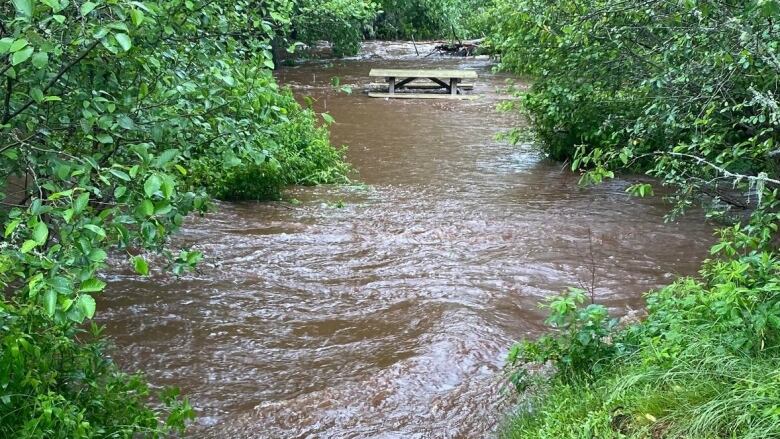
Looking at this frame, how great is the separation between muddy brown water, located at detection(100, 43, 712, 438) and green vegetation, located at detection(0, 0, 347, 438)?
82 centimetres

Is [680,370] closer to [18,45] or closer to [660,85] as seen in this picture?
[18,45]

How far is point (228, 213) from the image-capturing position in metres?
9.30

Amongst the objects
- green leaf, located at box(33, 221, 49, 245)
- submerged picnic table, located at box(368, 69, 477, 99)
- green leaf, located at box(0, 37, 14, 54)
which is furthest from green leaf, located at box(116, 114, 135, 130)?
submerged picnic table, located at box(368, 69, 477, 99)

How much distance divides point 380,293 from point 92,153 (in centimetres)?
319

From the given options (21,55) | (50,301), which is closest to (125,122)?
(21,55)

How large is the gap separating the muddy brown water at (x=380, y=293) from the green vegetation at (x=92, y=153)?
0.82 m

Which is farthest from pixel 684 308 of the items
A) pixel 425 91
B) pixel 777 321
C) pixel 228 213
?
pixel 425 91

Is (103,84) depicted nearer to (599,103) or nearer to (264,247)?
(264,247)

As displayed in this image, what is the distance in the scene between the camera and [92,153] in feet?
14.7

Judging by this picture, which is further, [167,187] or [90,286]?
[167,187]

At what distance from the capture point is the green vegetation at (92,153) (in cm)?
283

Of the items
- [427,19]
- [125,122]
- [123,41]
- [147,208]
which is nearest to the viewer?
[123,41]

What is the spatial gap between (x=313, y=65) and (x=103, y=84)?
2391cm

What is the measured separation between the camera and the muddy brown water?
5160 millimetres
